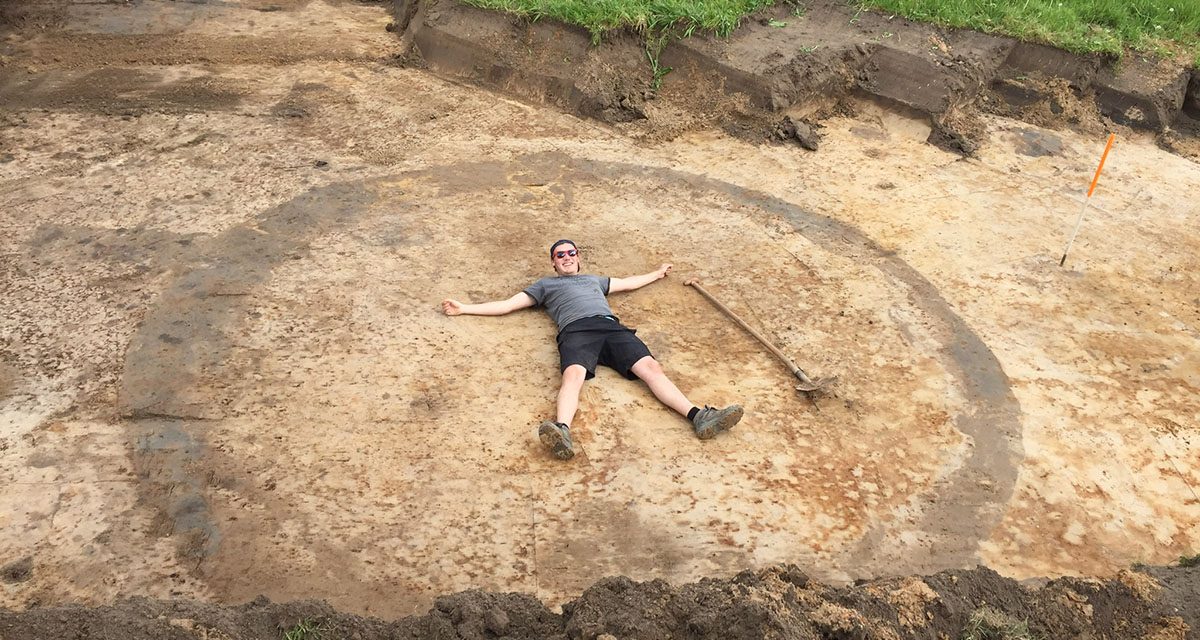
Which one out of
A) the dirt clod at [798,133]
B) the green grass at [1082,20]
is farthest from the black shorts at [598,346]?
the green grass at [1082,20]

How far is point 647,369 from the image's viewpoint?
5.90 metres

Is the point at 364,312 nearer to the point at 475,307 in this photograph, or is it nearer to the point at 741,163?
the point at 475,307

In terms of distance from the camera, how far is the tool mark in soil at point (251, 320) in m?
4.99

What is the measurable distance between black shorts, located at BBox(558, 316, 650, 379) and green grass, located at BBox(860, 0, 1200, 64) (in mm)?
6294

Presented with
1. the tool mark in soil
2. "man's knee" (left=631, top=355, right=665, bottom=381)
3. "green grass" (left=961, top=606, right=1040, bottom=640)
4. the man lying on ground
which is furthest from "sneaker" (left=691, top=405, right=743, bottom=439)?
"green grass" (left=961, top=606, right=1040, bottom=640)

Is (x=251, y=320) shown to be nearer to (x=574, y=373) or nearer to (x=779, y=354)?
(x=574, y=373)

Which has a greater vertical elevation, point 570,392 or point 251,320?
point 570,392

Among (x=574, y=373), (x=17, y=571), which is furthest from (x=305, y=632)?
(x=574, y=373)

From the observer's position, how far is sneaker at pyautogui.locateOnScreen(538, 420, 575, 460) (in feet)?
17.2

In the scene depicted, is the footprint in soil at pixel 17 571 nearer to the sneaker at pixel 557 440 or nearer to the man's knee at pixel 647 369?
the sneaker at pixel 557 440

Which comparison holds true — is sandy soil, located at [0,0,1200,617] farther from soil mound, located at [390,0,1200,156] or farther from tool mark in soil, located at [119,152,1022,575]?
soil mound, located at [390,0,1200,156]

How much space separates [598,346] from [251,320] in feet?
7.49

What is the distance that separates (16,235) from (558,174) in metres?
4.20

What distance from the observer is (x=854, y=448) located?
5613 mm
